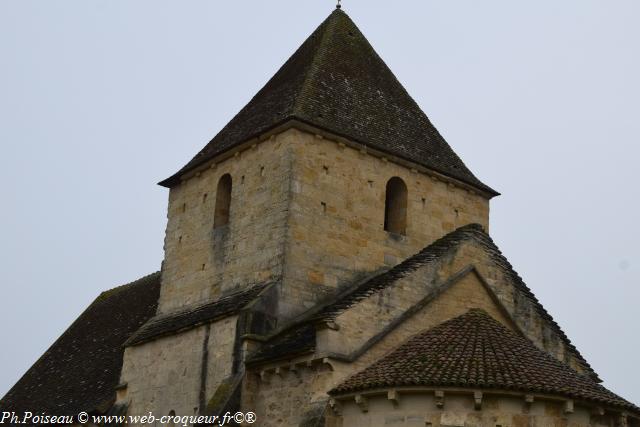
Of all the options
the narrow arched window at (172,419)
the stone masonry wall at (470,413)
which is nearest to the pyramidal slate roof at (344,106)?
the narrow arched window at (172,419)

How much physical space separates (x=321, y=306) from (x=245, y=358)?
75.3 inches

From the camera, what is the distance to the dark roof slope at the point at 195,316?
717 inches

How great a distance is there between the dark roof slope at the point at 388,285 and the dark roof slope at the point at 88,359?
660 cm

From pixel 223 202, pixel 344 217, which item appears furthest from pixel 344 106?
pixel 223 202

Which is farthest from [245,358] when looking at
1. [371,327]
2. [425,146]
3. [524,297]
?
[425,146]

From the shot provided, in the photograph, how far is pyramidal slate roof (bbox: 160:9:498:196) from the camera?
20250 millimetres

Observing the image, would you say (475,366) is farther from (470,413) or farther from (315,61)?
(315,61)

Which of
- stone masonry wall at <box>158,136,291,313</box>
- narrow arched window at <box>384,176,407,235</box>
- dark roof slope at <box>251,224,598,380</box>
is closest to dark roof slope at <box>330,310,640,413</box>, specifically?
dark roof slope at <box>251,224,598,380</box>

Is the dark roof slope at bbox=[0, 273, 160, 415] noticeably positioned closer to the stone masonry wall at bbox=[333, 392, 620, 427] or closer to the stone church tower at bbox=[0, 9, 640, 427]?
the stone church tower at bbox=[0, 9, 640, 427]

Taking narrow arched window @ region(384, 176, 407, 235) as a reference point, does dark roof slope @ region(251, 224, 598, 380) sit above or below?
below

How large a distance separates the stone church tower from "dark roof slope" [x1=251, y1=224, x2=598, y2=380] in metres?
0.04

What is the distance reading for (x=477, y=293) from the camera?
18141 millimetres

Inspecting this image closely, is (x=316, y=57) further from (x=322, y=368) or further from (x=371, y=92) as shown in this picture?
(x=322, y=368)

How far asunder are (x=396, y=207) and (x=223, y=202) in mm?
3896
